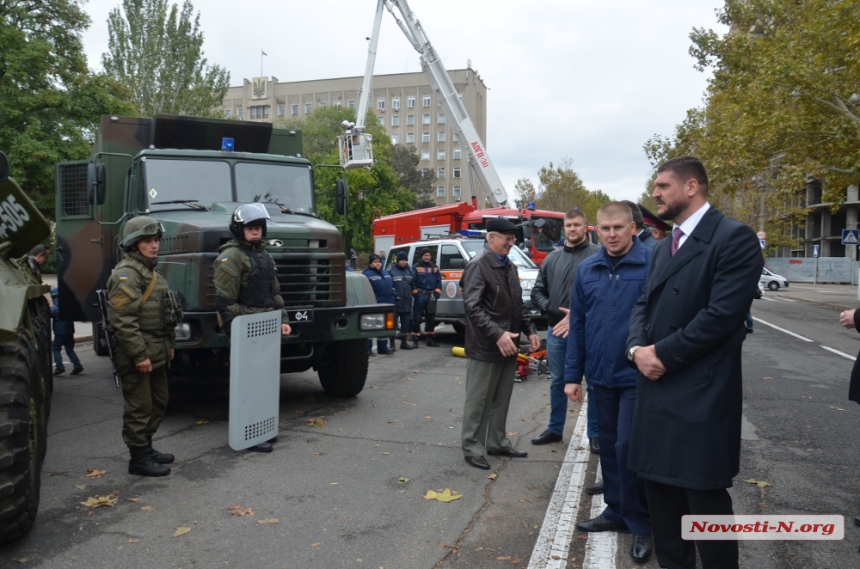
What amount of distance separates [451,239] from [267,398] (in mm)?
8858

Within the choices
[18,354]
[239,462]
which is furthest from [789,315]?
[18,354]

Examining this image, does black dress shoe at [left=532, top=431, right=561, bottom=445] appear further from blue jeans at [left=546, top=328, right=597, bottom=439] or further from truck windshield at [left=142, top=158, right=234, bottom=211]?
truck windshield at [left=142, top=158, right=234, bottom=211]

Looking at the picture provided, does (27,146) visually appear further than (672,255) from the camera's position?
Yes

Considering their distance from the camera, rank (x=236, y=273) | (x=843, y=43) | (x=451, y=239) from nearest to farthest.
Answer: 1. (x=236, y=273)
2. (x=451, y=239)
3. (x=843, y=43)

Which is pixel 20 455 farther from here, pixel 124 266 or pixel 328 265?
pixel 328 265

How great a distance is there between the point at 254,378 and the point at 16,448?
246 cm

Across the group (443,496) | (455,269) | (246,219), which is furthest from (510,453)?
(455,269)

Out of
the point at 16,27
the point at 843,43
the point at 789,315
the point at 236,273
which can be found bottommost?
the point at 789,315

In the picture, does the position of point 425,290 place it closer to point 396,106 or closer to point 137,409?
point 137,409

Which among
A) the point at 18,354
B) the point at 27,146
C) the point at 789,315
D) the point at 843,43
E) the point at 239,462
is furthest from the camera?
the point at 27,146

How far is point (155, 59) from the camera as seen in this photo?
1502 inches

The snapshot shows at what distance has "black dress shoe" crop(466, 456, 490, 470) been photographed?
18.2 feet

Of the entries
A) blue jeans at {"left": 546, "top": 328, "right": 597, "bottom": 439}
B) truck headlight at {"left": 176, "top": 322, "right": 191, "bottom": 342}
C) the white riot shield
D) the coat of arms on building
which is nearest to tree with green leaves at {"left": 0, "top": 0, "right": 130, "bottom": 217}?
truck headlight at {"left": 176, "top": 322, "right": 191, "bottom": 342}

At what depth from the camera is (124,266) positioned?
17.5 feet
